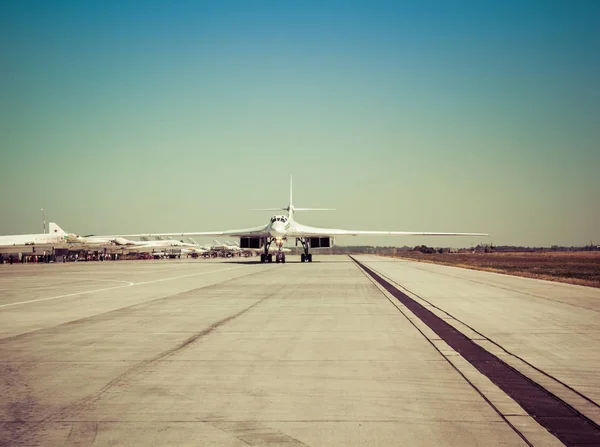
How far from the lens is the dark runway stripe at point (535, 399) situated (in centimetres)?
404

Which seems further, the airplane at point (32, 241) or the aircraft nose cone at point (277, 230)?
the airplane at point (32, 241)

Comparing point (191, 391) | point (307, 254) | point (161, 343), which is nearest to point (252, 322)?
point (161, 343)

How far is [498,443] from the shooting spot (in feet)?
12.6

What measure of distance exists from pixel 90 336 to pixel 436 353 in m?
5.39

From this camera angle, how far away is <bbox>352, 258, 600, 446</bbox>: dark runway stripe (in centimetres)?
404

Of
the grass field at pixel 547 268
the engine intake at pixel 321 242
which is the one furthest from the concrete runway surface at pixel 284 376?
the engine intake at pixel 321 242

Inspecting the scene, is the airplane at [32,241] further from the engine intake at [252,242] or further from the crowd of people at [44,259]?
the engine intake at [252,242]

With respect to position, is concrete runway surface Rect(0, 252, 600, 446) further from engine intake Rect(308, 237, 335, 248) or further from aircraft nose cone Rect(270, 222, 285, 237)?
engine intake Rect(308, 237, 335, 248)

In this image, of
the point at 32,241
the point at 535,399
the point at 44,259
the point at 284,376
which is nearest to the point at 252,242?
the point at 44,259

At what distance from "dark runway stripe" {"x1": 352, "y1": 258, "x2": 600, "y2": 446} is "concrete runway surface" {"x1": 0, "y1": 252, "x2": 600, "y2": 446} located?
48 millimetres

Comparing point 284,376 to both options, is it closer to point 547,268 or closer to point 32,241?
point 547,268

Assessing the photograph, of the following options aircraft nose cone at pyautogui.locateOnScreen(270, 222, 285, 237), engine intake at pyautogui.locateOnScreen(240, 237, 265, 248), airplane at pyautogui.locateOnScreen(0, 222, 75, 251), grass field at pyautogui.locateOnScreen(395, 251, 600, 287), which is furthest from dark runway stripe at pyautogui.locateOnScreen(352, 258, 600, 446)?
airplane at pyautogui.locateOnScreen(0, 222, 75, 251)

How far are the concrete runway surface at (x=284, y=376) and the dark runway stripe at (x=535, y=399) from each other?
48mm

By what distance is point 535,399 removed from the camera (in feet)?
16.4
